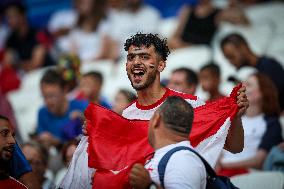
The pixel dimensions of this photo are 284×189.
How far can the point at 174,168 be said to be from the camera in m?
4.36

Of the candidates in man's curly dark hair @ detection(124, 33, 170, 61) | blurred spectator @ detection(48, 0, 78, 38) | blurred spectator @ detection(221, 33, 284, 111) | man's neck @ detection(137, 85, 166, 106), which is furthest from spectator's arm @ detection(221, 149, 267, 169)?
blurred spectator @ detection(48, 0, 78, 38)

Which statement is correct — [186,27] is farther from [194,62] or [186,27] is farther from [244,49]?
[244,49]

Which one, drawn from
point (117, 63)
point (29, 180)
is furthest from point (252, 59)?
point (29, 180)

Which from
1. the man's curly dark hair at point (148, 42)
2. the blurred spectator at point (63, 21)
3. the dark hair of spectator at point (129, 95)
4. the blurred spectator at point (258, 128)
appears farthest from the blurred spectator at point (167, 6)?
the man's curly dark hair at point (148, 42)

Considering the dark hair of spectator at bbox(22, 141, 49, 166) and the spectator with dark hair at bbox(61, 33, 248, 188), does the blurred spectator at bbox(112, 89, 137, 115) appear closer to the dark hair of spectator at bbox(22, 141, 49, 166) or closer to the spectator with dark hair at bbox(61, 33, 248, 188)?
the dark hair of spectator at bbox(22, 141, 49, 166)

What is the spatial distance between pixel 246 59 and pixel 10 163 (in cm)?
392

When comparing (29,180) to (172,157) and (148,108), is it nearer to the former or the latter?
(148,108)

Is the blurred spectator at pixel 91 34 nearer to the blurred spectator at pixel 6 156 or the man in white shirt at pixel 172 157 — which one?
the blurred spectator at pixel 6 156

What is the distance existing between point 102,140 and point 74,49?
5.90 m

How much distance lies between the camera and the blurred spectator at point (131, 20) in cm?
1059

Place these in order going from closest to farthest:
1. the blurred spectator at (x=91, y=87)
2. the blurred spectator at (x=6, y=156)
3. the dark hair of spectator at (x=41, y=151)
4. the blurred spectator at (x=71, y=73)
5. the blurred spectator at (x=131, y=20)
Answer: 1. the blurred spectator at (x=6, y=156)
2. the dark hair of spectator at (x=41, y=151)
3. the blurred spectator at (x=91, y=87)
4. the blurred spectator at (x=71, y=73)
5. the blurred spectator at (x=131, y=20)

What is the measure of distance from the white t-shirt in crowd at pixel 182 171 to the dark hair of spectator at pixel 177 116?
0.10m

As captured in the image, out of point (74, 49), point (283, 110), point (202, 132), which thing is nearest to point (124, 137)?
point (202, 132)

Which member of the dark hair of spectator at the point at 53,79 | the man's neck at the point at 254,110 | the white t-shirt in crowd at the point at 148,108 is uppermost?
the dark hair of spectator at the point at 53,79
